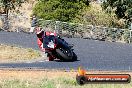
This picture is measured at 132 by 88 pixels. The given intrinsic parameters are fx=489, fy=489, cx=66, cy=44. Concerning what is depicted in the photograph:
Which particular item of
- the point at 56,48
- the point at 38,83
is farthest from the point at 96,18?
the point at 38,83

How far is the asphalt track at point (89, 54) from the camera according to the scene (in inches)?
902

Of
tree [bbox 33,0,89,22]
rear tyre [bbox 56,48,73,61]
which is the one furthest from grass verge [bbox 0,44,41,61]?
tree [bbox 33,0,89,22]

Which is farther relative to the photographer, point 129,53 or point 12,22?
point 12,22

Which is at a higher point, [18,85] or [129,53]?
[18,85]

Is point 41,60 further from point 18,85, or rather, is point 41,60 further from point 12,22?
point 12,22

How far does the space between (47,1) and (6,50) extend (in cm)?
1639

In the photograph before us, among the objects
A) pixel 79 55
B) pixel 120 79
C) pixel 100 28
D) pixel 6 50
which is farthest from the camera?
pixel 100 28

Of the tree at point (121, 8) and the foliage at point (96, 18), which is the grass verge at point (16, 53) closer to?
the foliage at point (96, 18)

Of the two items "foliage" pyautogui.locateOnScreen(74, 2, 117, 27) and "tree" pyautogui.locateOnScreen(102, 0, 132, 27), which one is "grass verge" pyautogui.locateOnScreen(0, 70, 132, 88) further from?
"foliage" pyautogui.locateOnScreen(74, 2, 117, 27)

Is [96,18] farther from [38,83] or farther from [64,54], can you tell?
[38,83]

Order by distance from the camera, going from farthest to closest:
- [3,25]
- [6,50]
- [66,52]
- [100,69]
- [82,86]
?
[3,25]
[6,50]
[66,52]
[100,69]
[82,86]

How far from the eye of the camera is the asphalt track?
75.2ft

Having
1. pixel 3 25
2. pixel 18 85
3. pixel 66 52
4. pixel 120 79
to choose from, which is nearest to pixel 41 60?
pixel 66 52

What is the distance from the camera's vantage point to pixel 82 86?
14547 mm
